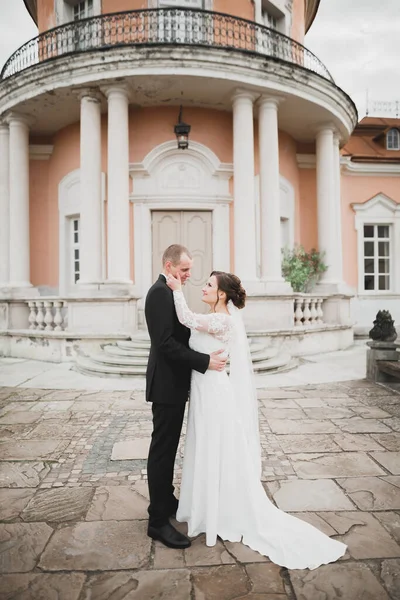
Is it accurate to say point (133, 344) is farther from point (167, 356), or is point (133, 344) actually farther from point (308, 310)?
point (167, 356)

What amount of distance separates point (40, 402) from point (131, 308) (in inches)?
133

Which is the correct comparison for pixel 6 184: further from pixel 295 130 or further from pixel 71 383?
pixel 295 130

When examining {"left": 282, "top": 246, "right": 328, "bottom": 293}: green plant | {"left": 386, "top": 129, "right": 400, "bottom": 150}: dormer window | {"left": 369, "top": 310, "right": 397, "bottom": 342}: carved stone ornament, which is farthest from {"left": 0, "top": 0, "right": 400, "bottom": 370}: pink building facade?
{"left": 386, "top": 129, "right": 400, "bottom": 150}: dormer window

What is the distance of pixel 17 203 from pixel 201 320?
9.33 metres

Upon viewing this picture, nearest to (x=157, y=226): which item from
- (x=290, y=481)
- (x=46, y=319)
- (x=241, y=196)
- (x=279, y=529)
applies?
(x=241, y=196)

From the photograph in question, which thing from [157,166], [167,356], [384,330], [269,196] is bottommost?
[384,330]

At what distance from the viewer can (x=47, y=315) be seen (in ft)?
30.1

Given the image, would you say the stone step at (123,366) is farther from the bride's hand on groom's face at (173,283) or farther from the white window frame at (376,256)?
the white window frame at (376,256)

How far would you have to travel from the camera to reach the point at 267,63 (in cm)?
895

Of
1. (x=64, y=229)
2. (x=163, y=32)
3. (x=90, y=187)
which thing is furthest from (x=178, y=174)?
(x=64, y=229)

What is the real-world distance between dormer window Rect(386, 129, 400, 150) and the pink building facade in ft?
11.7

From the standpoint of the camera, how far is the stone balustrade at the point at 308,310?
9.49m

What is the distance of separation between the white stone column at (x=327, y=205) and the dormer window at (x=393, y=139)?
15.5 ft

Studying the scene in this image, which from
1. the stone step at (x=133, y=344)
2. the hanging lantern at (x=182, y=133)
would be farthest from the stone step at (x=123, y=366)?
the hanging lantern at (x=182, y=133)
